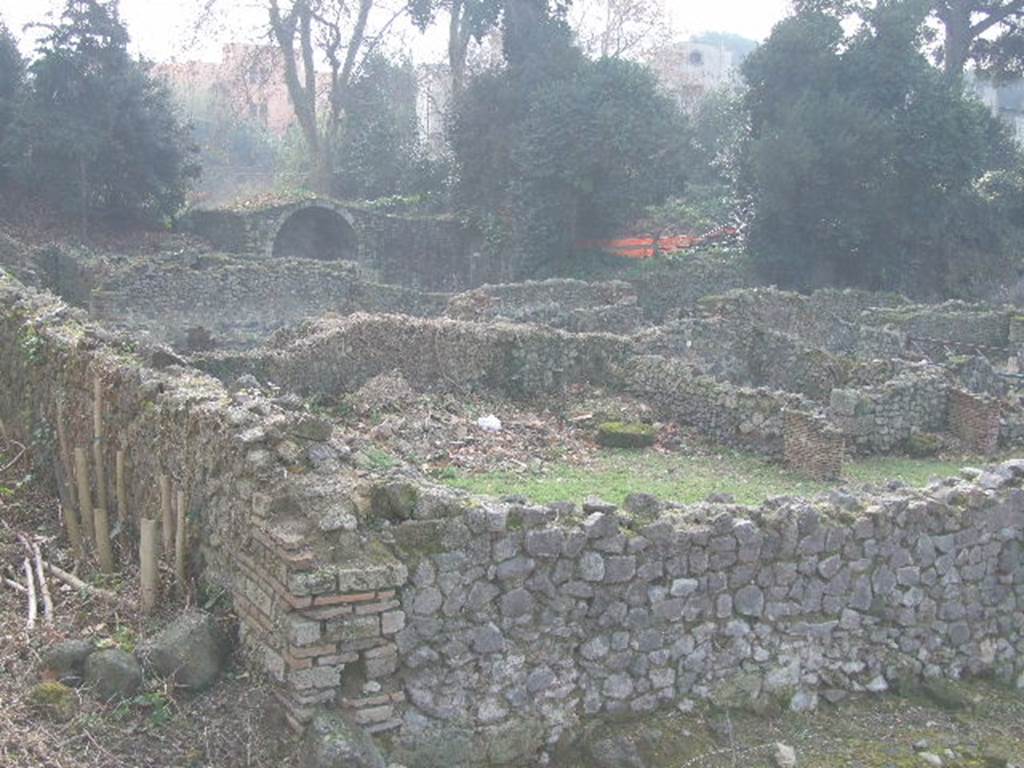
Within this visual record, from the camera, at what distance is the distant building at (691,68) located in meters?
55.4

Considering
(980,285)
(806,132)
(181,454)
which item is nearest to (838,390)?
(181,454)

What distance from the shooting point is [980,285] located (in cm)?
3391

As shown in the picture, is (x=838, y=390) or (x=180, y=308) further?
(x=180, y=308)

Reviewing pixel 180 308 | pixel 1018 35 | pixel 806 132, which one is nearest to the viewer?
pixel 180 308

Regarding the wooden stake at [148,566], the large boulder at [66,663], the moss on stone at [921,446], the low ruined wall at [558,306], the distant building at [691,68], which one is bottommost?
the moss on stone at [921,446]

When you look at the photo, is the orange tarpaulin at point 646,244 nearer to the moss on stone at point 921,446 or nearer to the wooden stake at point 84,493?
the moss on stone at point 921,446

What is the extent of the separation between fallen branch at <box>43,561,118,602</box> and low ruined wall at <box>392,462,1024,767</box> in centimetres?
207

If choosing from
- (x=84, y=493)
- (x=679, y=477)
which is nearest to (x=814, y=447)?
(x=679, y=477)

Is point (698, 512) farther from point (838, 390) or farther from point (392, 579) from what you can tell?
point (838, 390)

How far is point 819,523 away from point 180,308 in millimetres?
20381

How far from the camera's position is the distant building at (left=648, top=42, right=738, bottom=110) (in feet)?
182

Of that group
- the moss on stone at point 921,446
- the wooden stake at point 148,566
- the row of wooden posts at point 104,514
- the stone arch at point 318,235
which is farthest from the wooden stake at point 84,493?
the stone arch at point 318,235

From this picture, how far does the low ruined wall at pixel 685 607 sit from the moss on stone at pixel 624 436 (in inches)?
268

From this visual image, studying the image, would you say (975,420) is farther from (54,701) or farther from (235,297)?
(235,297)
